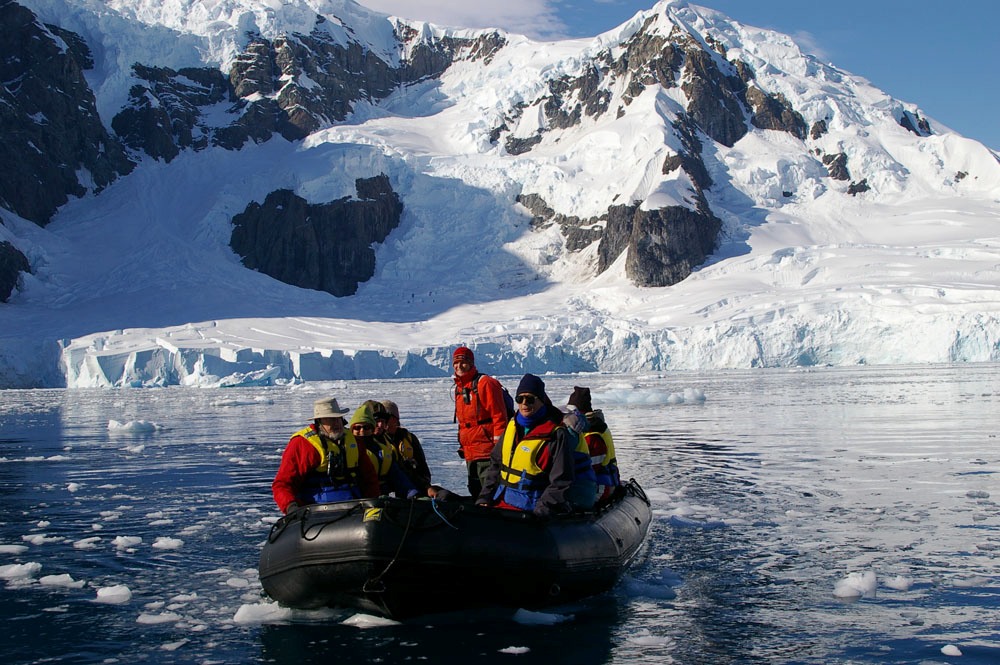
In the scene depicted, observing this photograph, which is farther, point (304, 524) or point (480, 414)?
point (480, 414)

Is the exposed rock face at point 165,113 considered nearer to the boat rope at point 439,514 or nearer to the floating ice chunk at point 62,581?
the floating ice chunk at point 62,581

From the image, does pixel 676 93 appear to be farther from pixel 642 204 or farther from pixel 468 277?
pixel 468 277

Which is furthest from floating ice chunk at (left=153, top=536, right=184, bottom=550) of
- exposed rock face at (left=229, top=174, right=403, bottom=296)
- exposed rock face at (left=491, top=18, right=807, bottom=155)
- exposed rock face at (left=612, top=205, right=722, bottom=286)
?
exposed rock face at (left=491, top=18, right=807, bottom=155)

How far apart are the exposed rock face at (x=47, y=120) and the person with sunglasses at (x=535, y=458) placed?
8458 centimetres

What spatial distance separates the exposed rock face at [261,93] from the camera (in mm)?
94875

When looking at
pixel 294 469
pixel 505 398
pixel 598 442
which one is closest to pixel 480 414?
pixel 505 398

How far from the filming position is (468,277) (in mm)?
80875

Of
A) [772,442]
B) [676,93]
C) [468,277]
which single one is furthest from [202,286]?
[772,442]

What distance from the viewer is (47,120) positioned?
8688 cm

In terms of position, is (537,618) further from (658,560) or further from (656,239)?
(656,239)

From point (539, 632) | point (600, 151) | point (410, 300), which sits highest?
point (600, 151)

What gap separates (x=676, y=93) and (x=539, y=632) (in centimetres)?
9444

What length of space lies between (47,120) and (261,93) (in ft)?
74.7

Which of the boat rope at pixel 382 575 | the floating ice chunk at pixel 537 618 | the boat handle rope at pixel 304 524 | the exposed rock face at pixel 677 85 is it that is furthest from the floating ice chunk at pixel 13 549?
the exposed rock face at pixel 677 85
